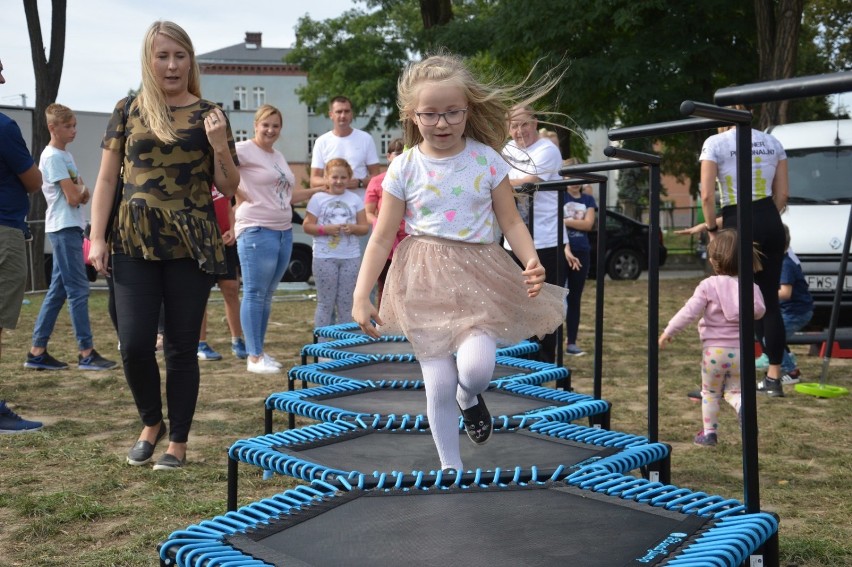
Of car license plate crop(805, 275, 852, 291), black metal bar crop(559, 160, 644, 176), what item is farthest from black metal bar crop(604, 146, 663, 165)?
car license plate crop(805, 275, 852, 291)

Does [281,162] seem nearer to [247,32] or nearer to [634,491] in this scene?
[634,491]

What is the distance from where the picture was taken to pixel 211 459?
3.79 meters

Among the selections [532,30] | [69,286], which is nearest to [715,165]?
[69,286]

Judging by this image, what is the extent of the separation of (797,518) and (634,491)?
3.27 ft

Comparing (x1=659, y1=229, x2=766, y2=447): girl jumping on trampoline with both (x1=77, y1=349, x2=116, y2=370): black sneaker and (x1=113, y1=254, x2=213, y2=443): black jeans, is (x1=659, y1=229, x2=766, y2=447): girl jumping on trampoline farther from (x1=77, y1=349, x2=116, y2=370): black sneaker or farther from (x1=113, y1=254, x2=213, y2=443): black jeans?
(x1=77, y1=349, x2=116, y2=370): black sneaker

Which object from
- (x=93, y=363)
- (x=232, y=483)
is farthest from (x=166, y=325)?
(x=93, y=363)

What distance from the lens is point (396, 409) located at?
358 centimetres

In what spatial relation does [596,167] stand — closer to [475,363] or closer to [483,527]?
[475,363]

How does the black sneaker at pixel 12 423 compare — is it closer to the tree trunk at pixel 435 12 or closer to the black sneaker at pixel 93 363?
the black sneaker at pixel 93 363

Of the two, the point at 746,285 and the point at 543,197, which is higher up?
the point at 543,197

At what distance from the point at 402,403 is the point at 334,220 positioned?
2638mm

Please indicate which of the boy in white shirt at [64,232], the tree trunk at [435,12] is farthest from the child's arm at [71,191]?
the tree trunk at [435,12]

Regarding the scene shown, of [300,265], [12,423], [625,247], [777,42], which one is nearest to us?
[12,423]

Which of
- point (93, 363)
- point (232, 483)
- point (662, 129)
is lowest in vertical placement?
point (93, 363)
